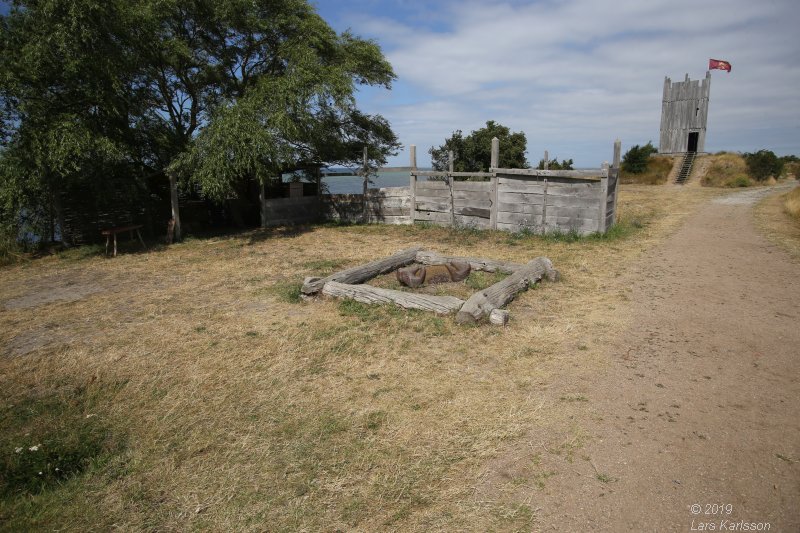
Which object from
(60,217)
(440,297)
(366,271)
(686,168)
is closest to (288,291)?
(366,271)

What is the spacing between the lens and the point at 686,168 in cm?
3222

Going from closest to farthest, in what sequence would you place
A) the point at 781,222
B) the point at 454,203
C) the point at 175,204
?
the point at 175,204
the point at 454,203
the point at 781,222

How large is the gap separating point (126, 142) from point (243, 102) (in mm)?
3084

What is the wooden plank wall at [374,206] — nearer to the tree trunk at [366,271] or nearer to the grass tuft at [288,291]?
the tree trunk at [366,271]

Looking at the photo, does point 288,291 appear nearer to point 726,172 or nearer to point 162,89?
point 162,89

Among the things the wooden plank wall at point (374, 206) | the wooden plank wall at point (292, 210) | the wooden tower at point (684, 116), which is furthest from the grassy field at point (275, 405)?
the wooden tower at point (684, 116)

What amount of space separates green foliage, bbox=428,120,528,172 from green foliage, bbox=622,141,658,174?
14484mm

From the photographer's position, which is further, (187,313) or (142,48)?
(142,48)

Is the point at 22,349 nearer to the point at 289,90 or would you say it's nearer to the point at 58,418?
the point at 58,418

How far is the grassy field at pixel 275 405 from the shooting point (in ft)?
9.67

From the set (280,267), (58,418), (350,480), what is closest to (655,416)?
(350,480)

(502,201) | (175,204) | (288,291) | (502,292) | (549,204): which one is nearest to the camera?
(502,292)

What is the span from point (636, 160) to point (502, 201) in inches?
989

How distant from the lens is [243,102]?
11.6 meters
